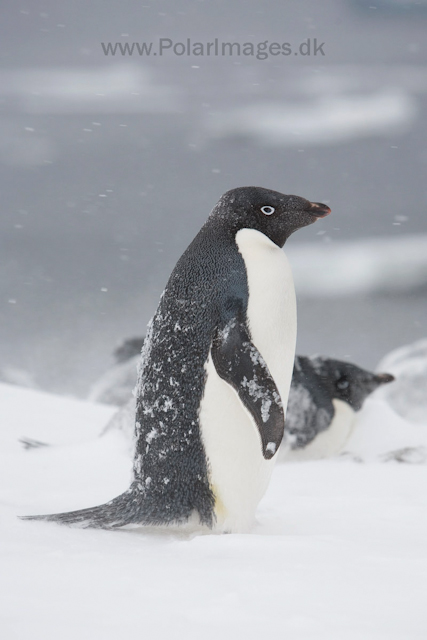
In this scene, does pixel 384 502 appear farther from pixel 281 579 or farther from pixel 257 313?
pixel 281 579

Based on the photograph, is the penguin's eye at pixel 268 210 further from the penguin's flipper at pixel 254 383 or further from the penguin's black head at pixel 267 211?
the penguin's flipper at pixel 254 383

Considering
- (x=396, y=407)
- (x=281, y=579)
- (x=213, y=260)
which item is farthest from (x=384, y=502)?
(x=396, y=407)

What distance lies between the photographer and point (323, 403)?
403 cm

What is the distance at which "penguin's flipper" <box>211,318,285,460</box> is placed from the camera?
186 cm

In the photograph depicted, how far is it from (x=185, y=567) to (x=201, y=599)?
0.18m

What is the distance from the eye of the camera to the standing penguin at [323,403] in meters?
3.88

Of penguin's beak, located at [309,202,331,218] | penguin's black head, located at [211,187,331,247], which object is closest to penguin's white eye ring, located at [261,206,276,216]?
penguin's black head, located at [211,187,331,247]

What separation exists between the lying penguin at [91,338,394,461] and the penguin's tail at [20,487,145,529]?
1.52 m

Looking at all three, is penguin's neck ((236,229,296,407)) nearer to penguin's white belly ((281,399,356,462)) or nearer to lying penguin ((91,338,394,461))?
lying penguin ((91,338,394,461))

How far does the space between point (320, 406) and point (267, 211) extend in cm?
208

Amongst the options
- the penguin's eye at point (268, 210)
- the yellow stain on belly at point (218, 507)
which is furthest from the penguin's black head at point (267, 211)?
the yellow stain on belly at point (218, 507)

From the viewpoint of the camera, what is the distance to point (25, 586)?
1.24 metres

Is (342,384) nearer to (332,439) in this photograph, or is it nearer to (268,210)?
(332,439)

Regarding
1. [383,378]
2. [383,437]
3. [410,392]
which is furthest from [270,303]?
[410,392]
